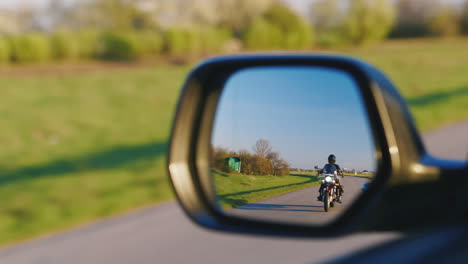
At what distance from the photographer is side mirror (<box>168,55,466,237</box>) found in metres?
1.33

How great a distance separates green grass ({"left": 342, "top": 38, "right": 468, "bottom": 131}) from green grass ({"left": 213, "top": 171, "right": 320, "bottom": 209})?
1096cm

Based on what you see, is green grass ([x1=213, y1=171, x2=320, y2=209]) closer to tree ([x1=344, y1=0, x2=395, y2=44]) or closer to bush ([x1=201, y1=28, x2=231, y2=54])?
tree ([x1=344, y1=0, x2=395, y2=44])

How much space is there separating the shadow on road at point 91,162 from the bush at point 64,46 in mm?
20334

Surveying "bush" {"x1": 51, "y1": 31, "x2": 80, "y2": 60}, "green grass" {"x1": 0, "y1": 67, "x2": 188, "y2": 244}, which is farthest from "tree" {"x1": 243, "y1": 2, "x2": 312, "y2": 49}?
"bush" {"x1": 51, "y1": 31, "x2": 80, "y2": 60}

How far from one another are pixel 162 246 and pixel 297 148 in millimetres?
3944

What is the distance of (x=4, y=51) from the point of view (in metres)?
27.4

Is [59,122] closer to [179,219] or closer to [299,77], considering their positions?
[179,219]

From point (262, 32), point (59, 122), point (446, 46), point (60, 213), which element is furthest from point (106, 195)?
point (446, 46)

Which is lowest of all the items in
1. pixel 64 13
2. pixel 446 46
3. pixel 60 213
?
pixel 60 213

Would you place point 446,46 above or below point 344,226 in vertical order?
above

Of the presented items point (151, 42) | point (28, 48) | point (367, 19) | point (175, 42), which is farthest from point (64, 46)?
point (367, 19)

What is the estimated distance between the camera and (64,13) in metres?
40.5

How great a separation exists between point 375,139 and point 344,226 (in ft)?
0.79

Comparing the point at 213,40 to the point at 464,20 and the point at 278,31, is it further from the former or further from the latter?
the point at 464,20
